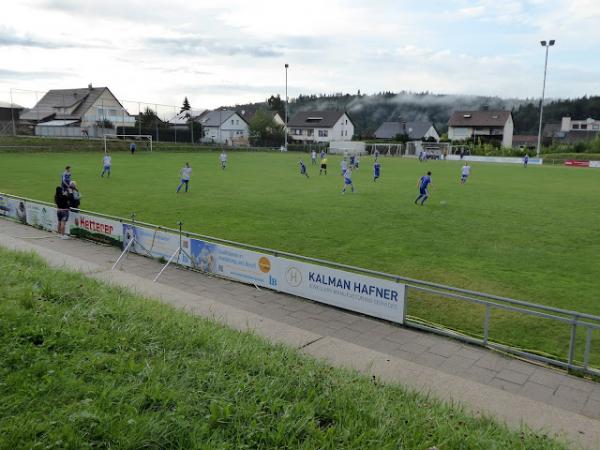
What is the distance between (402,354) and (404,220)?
37.4 feet

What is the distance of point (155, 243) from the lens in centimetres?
1341

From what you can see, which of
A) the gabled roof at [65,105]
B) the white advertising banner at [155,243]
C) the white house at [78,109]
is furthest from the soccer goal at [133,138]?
the white advertising banner at [155,243]

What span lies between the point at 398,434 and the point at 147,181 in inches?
1155

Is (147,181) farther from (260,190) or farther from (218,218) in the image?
(218,218)

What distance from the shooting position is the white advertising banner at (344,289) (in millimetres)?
9117

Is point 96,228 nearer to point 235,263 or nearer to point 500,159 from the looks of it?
point 235,263

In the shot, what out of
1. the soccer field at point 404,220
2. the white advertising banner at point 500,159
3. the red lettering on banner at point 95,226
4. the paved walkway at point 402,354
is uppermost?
the white advertising banner at point 500,159

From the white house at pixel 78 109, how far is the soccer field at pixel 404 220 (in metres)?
43.7

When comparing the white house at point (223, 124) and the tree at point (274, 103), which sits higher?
the tree at point (274, 103)

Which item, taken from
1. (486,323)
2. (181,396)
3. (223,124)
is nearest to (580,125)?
(223,124)

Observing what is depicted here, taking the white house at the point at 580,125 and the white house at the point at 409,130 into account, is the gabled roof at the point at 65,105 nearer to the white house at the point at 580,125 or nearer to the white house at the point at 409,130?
the white house at the point at 409,130

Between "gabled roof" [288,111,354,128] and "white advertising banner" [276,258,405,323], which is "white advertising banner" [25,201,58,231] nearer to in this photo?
"white advertising banner" [276,258,405,323]

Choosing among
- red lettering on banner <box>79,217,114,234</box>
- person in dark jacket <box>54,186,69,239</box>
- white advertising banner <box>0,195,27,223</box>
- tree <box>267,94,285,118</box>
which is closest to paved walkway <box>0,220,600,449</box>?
red lettering on banner <box>79,217,114,234</box>

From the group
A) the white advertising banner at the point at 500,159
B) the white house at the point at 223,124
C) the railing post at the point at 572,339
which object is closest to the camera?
the railing post at the point at 572,339
